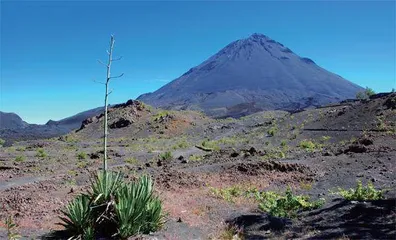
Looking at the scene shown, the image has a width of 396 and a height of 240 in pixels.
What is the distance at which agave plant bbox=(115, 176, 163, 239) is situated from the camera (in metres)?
6.77

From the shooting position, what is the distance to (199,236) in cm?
714

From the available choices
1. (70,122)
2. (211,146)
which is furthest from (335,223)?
(70,122)

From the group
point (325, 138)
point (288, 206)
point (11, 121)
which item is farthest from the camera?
point (11, 121)

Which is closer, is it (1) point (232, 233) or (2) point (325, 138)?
(1) point (232, 233)

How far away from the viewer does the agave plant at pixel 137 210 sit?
677 cm

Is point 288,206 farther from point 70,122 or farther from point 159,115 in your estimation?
point 70,122

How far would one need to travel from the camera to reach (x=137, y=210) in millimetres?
6930

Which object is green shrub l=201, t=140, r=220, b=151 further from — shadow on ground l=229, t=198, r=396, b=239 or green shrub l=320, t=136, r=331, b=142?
shadow on ground l=229, t=198, r=396, b=239

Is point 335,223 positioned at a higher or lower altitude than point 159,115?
lower

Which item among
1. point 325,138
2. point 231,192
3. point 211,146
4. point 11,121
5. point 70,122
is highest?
point 11,121

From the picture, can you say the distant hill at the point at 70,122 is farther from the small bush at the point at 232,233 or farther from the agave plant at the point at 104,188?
the small bush at the point at 232,233

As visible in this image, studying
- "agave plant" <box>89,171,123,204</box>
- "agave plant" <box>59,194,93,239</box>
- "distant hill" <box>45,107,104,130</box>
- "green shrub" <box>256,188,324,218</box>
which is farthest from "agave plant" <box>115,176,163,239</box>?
"distant hill" <box>45,107,104,130</box>

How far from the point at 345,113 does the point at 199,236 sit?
3232cm

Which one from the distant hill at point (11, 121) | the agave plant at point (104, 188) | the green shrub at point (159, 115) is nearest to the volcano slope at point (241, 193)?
the agave plant at point (104, 188)
